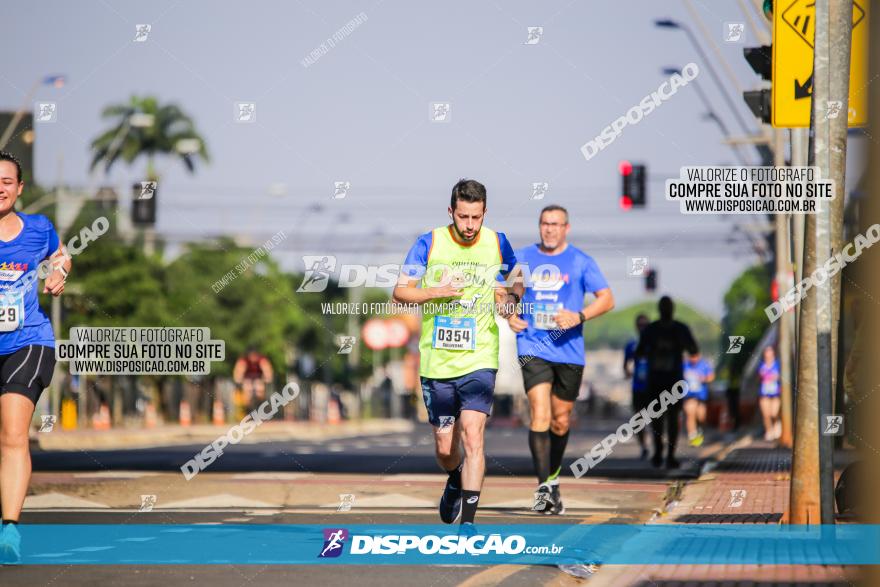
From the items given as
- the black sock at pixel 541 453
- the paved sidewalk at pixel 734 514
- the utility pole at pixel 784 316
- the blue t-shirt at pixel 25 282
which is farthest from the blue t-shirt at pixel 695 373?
the blue t-shirt at pixel 25 282

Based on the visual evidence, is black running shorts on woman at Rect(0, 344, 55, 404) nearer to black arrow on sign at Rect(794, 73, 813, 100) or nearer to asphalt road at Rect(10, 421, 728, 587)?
asphalt road at Rect(10, 421, 728, 587)

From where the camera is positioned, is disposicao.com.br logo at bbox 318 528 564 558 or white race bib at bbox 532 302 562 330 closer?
disposicao.com.br logo at bbox 318 528 564 558

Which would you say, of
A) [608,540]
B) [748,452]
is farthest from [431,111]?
[748,452]

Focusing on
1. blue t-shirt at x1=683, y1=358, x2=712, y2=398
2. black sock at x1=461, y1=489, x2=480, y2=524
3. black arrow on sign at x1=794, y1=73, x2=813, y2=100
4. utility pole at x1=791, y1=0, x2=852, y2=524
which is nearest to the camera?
utility pole at x1=791, y1=0, x2=852, y2=524

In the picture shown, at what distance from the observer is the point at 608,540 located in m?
8.33

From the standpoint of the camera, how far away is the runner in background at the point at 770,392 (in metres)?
27.0

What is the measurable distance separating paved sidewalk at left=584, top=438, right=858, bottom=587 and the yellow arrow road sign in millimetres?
2460

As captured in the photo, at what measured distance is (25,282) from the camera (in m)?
7.69

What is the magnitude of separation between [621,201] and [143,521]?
18.9 m

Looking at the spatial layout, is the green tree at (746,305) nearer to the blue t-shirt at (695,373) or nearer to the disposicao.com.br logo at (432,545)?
the blue t-shirt at (695,373)

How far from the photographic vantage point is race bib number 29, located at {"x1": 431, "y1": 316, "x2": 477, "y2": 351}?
830 centimetres

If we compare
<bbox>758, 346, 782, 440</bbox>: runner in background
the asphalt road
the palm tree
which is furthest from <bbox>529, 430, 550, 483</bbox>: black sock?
the palm tree

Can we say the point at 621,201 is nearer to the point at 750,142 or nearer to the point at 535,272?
the point at 750,142

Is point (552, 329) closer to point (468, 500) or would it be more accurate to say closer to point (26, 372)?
point (468, 500)
